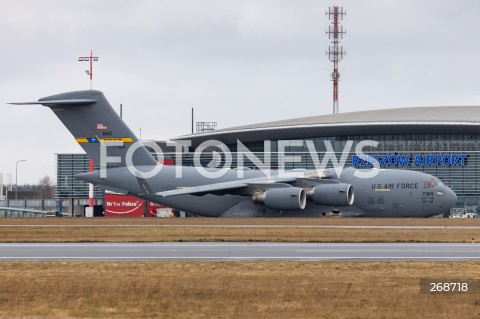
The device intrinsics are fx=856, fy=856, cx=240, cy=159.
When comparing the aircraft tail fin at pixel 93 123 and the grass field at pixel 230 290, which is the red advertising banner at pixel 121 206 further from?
the grass field at pixel 230 290

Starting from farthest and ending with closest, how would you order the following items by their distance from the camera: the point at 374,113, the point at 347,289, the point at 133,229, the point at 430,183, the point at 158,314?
the point at 374,113, the point at 430,183, the point at 133,229, the point at 347,289, the point at 158,314

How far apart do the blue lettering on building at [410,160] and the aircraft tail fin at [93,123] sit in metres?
33.6

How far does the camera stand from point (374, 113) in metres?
97.6

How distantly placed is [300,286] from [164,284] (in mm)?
2841

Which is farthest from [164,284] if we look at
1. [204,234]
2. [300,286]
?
[204,234]

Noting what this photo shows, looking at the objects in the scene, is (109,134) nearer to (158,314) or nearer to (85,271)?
(85,271)

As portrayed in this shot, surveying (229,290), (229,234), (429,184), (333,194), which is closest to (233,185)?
(333,194)

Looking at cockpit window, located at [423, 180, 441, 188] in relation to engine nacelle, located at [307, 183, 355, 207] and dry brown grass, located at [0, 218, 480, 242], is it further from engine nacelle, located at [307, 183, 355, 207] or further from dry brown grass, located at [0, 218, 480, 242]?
dry brown grass, located at [0, 218, 480, 242]

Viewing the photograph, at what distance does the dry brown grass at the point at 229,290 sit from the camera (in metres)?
14.6

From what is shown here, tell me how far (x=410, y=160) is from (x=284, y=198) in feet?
115

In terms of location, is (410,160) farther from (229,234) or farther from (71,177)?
(229,234)

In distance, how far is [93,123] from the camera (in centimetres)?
5322

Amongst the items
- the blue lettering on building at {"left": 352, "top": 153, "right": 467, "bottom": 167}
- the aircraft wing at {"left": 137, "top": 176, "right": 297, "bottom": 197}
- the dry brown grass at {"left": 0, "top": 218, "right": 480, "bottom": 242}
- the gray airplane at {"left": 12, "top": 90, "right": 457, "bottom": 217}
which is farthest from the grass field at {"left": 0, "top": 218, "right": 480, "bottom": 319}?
the blue lettering on building at {"left": 352, "top": 153, "right": 467, "bottom": 167}

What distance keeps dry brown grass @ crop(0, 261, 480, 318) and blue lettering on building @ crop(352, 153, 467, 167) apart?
2367 inches
